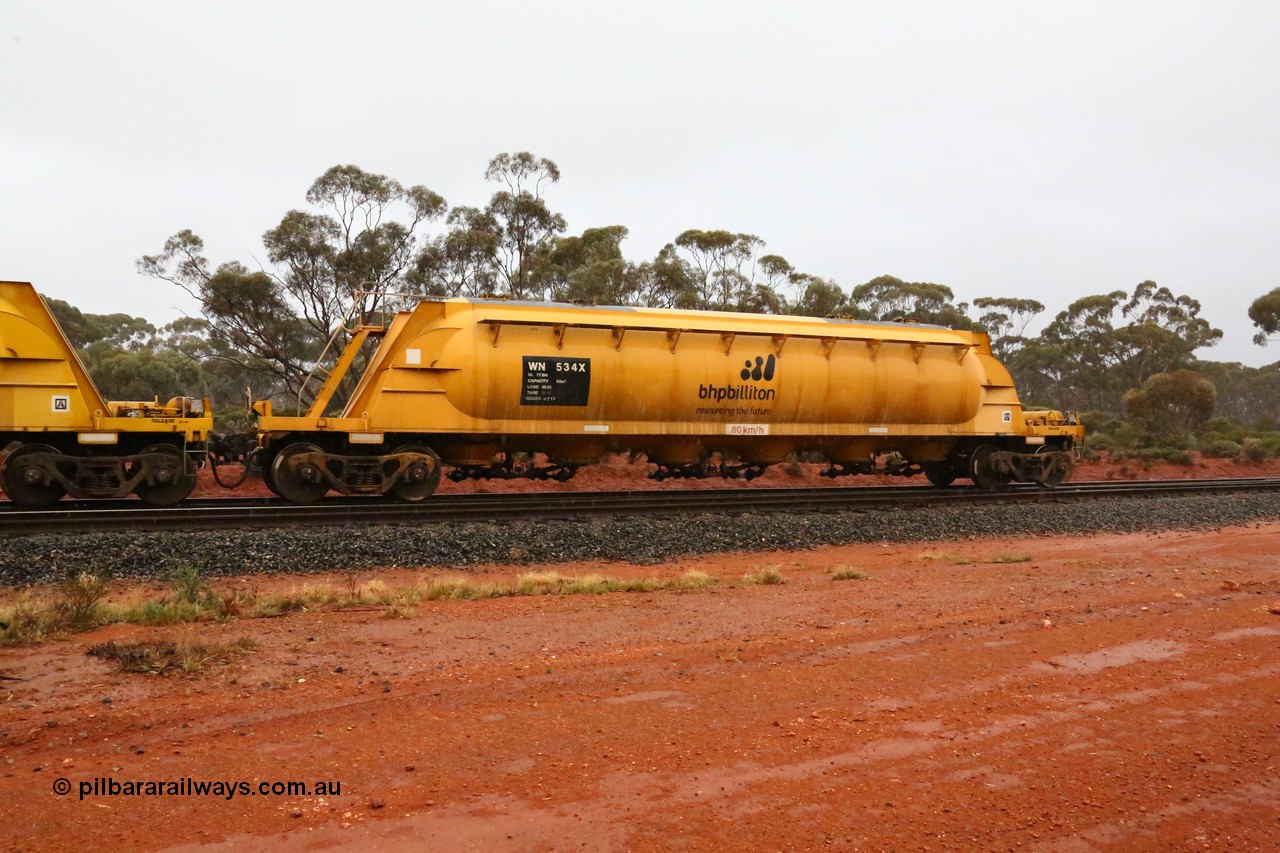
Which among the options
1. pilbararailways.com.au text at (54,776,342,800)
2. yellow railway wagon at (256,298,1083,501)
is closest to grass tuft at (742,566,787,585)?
yellow railway wagon at (256,298,1083,501)

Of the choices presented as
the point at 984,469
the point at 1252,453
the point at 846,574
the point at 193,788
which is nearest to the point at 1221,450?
the point at 1252,453

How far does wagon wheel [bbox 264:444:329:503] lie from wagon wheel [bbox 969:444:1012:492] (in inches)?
491

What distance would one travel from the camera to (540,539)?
38.2ft

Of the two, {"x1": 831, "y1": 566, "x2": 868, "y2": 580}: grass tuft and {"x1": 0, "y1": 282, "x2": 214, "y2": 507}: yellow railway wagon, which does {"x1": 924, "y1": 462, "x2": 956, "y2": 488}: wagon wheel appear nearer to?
{"x1": 831, "y1": 566, "x2": 868, "y2": 580}: grass tuft

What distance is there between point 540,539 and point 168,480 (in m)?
5.68

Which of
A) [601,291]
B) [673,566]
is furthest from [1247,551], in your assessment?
[601,291]

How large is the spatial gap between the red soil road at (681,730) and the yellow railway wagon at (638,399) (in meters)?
5.68

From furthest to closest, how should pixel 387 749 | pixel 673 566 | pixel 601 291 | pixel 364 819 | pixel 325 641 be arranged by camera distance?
pixel 601 291 < pixel 673 566 < pixel 325 641 < pixel 387 749 < pixel 364 819

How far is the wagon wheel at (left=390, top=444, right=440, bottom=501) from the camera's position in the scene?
13.4m

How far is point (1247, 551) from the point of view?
12.1 m

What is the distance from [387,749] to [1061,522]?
517 inches

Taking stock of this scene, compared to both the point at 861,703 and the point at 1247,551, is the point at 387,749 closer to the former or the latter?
the point at 861,703

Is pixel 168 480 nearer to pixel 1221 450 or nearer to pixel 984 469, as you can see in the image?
pixel 984 469

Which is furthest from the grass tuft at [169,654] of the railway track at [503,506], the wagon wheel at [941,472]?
the wagon wheel at [941,472]
